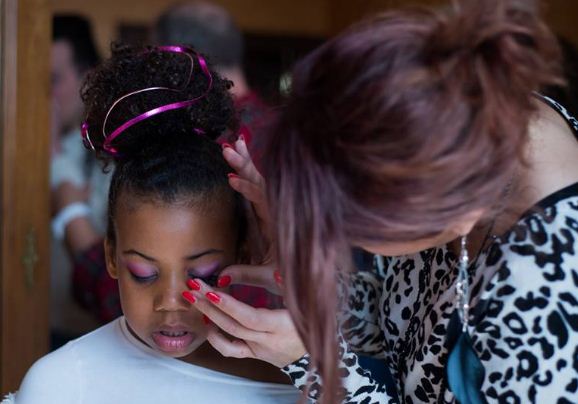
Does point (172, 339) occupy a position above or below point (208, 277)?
below

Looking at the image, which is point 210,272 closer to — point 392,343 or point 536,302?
point 392,343

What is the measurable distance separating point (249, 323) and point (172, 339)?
0.68 ft

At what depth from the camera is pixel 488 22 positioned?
0.92 m

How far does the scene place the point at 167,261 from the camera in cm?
126

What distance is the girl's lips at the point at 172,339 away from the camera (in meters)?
1.31

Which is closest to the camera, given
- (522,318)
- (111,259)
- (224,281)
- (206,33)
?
(522,318)

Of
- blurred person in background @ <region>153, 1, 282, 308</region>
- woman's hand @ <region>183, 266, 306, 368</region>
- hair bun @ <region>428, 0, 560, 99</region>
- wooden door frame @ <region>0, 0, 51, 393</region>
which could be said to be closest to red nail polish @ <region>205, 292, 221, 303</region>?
woman's hand @ <region>183, 266, 306, 368</region>

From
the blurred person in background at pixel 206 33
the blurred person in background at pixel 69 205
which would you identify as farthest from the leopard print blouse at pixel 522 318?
the blurred person in background at pixel 69 205

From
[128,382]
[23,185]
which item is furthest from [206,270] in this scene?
[23,185]

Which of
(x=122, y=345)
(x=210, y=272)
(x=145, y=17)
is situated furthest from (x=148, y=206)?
(x=145, y=17)

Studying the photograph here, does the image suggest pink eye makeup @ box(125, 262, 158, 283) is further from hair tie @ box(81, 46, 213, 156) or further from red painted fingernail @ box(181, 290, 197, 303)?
hair tie @ box(81, 46, 213, 156)

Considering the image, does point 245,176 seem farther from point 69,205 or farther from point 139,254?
point 69,205

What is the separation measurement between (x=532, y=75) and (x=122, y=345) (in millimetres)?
798

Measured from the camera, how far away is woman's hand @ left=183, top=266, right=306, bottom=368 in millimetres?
1150
